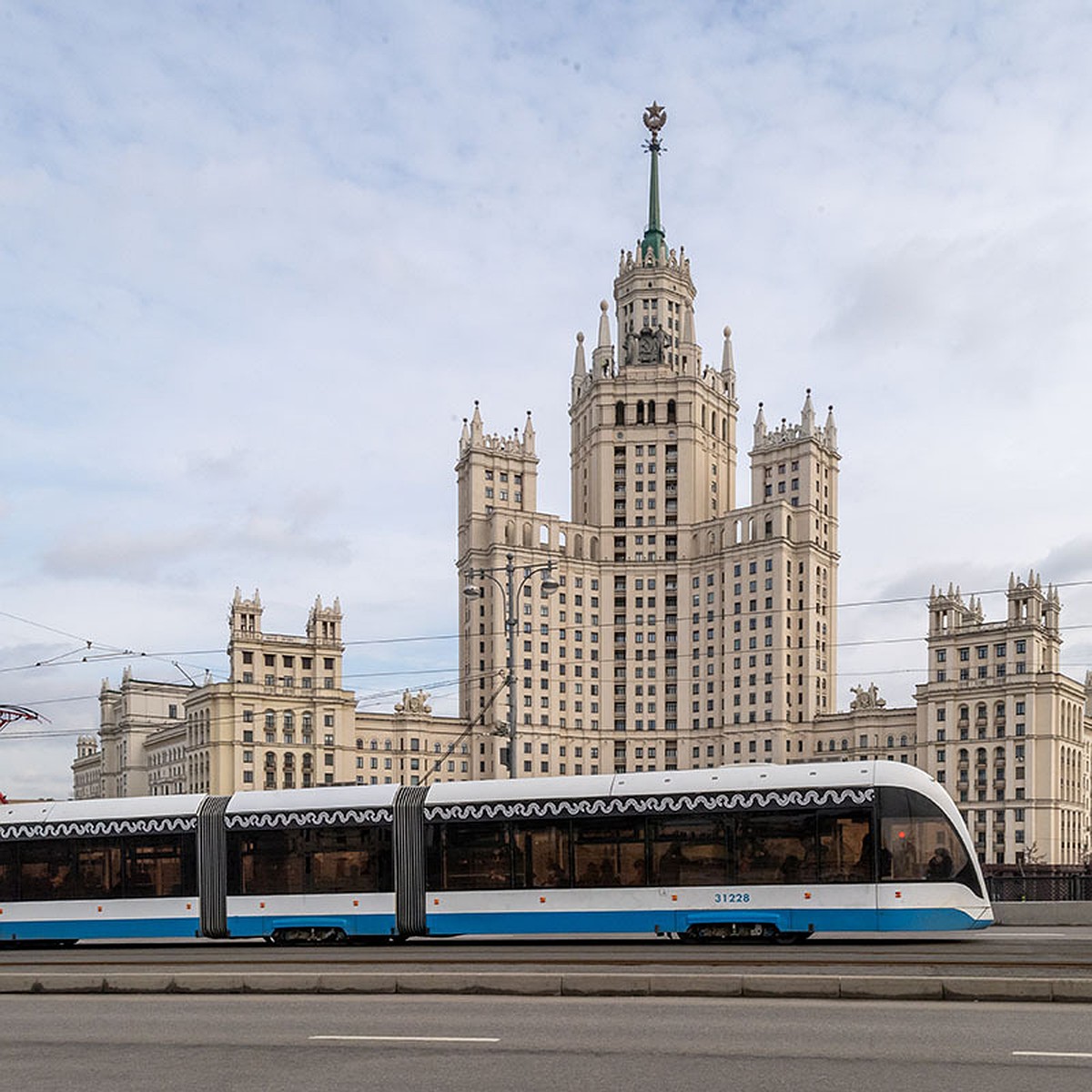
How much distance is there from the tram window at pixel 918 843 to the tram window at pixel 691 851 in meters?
3.18

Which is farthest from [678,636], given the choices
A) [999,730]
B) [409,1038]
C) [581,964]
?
[409,1038]

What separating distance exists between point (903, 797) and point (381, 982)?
12122 mm

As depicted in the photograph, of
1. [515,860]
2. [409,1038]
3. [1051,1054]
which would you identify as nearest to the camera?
[1051,1054]

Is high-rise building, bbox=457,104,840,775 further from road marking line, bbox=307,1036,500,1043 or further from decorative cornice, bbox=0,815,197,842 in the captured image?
road marking line, bbox=307,1036,500,1043

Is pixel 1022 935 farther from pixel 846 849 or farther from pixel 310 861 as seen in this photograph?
pixel 310 861

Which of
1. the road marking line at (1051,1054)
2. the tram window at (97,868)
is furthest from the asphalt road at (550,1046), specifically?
the tram window at (97,868)

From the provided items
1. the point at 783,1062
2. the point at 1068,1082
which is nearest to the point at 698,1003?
the point at 783,1062

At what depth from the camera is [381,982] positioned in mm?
19297

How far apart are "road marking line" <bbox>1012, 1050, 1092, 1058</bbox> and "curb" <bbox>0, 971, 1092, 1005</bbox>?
3411mm

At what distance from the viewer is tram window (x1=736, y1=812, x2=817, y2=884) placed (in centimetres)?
2691

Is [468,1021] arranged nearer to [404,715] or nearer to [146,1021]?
[146,1021]

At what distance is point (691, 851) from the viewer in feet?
90.7

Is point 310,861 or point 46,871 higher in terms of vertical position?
point 310,861

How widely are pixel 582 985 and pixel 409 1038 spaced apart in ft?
12.5
